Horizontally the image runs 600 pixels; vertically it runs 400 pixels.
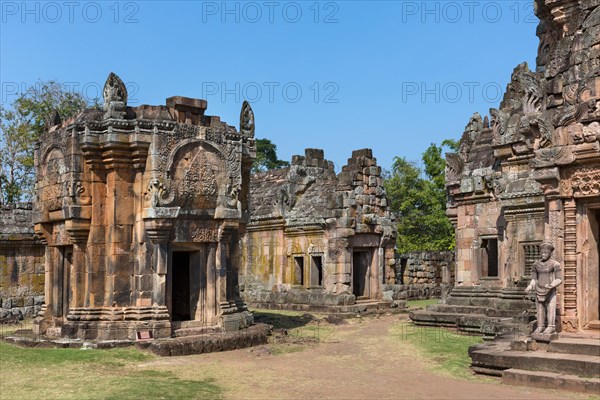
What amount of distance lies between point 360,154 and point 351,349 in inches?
423

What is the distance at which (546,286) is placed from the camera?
34.1 feet

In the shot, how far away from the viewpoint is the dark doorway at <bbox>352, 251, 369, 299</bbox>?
2411 cm

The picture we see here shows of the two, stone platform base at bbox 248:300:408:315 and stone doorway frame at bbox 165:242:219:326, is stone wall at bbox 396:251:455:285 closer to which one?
stone platform base at bbox 248:300:408:315

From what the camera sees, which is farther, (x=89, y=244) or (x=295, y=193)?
(x=295, y=193)

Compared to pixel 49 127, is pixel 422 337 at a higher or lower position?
lower

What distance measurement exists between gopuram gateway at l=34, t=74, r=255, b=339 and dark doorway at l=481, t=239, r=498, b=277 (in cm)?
716

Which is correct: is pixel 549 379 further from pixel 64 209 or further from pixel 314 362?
pixel 64 209

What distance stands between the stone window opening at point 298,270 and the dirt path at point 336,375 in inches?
355

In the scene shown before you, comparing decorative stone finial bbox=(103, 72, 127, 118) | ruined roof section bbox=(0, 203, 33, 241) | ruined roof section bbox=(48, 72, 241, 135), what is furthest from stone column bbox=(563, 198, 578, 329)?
ruined roof section bbox=(0, 203, 33, 241)

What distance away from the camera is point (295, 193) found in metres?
25.8

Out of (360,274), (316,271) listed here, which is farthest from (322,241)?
(360,274)

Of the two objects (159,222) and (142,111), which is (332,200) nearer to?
(142,111)

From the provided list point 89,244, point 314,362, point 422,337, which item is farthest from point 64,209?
point 422,337

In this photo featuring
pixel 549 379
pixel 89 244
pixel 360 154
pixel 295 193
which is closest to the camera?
pixel 549 379
